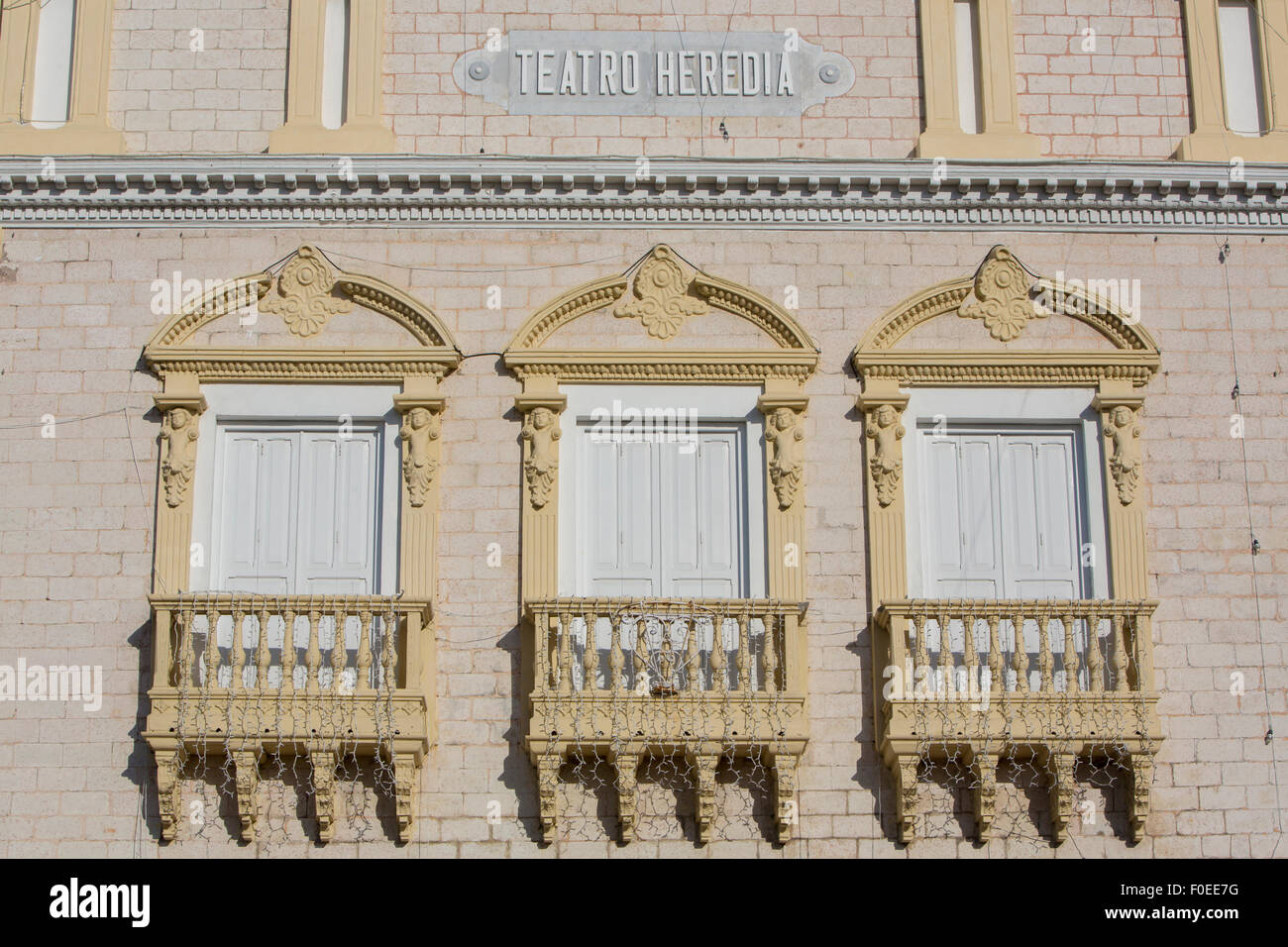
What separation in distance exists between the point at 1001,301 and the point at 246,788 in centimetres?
825

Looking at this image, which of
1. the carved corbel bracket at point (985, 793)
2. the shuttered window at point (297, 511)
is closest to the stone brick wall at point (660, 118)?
Result: the shuttered window at point (297, 511)

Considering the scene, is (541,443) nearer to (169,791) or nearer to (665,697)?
(665,697)

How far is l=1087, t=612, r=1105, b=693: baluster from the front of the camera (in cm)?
1752

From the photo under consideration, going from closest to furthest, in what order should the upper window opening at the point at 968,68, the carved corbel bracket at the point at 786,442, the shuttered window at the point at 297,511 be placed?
the shuttered window at the point at 297,511 < the carved corbel bracket at the point at 786,442 < the upper window opening at the point at 968,68

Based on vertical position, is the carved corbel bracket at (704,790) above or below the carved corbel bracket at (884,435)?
below

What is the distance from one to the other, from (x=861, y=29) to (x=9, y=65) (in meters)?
8.43

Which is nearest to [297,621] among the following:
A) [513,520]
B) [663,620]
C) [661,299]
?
[513,520]

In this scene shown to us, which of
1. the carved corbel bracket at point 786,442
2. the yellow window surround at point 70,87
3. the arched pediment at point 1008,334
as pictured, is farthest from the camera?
the yellow window surround at point 70,87

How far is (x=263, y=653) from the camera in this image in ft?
57.0

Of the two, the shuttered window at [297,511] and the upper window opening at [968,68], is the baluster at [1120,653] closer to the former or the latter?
the upper window opening at [968,68]

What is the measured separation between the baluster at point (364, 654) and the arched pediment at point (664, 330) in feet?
9.18

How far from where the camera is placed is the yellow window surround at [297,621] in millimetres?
17219
